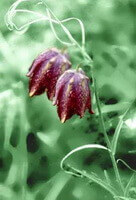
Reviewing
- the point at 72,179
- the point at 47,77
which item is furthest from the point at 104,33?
the point at 47,77

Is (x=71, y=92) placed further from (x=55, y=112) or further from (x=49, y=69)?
(x=55, y=112)

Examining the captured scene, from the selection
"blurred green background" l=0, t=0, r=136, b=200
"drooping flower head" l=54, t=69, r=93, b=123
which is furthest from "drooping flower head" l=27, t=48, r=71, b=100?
"blurred green background" l=0, t=0, r=136, b=200

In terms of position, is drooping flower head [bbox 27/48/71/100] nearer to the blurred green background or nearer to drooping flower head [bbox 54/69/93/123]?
drooping flower head [bbox 54/69/93/123]

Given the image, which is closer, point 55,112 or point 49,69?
point 49,69

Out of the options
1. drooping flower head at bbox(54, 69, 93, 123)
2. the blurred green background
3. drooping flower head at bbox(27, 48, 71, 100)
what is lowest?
the blurred green background

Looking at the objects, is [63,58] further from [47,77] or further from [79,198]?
[79,198]

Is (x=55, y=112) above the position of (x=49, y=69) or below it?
below

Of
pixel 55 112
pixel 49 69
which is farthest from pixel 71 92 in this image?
pixel 55 112
